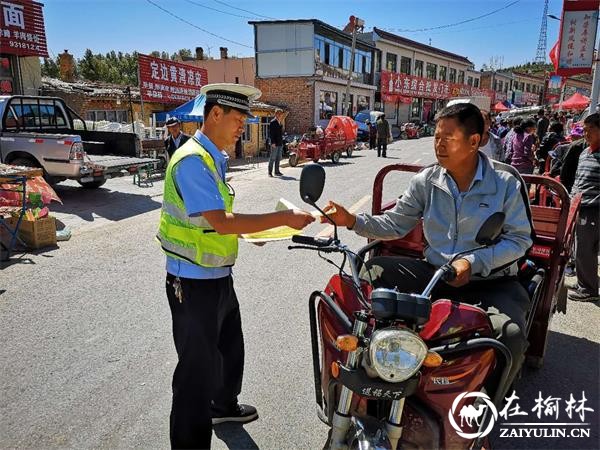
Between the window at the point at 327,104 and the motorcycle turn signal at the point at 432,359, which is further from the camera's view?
the window at the point at 327,104

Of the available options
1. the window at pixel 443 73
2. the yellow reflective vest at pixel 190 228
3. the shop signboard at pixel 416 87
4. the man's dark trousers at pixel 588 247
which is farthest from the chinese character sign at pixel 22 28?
the window at pixel 443 73

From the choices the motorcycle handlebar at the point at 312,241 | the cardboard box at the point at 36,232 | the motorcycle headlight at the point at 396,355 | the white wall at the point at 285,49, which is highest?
the white wall at the point at 285,49

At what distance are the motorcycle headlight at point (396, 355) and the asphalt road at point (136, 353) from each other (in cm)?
124

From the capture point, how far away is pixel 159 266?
18.6 feet

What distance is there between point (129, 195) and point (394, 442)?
10.1 m

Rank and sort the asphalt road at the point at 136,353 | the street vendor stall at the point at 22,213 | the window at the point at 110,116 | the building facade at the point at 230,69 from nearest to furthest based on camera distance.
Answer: the asphalt road at the point at 136,353, the street vendor stall at the point at 22,213, the window at the point at 110,116, the building facade at the point at 230,69

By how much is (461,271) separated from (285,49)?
29682 mm

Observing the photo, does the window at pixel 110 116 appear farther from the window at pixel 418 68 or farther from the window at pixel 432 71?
the window at pixel 432 71

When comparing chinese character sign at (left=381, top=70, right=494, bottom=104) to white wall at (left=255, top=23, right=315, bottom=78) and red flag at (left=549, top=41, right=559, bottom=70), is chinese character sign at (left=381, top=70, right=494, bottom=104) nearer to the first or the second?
white wall at (left=255, top=23, right=315, bottom=78)

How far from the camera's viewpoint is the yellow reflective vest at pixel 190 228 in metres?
2.22

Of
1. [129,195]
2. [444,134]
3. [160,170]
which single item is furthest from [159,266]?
[160,170]

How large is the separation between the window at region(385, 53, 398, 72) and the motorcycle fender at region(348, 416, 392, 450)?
145 feet

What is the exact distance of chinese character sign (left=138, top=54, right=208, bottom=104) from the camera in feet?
53.1

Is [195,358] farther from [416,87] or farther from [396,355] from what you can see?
[416,87]
